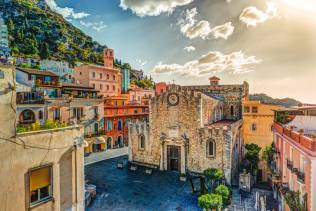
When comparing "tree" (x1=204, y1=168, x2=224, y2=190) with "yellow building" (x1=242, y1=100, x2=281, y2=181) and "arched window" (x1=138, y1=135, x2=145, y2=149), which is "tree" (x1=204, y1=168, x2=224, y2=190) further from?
"yellow building" (x1=242, y1=100, x2=281, y2=181)

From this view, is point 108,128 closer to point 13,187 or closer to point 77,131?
point 77,131

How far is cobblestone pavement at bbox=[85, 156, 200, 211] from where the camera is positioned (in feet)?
48.2

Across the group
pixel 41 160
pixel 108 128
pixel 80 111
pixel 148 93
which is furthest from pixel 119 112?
pixel 41 160

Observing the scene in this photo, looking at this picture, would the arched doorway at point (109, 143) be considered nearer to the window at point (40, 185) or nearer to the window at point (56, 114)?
the window at point (56, 114)

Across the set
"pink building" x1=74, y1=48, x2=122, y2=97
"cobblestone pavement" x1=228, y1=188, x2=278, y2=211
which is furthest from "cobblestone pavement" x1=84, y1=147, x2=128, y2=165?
"pink building" x1=74, y1=48, x2=122, y2=97

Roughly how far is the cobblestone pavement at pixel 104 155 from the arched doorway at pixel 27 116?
8.02 metres

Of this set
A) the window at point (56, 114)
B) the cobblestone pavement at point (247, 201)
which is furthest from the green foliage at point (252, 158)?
the window at point (56, 114)

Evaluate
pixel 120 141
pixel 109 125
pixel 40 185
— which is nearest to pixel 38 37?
pixel 109 125

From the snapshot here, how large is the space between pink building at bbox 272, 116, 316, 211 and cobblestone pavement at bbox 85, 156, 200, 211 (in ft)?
20.7

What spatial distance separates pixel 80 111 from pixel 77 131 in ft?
72.1

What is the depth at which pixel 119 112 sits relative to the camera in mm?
34656

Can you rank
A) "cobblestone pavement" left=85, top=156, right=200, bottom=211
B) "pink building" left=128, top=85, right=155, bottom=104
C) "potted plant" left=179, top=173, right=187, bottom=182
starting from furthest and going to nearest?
1. "pink building" left=128, top=85, right=155, bottom=104
2. "potted plant" left=179, top=173, right=187, bottom=182
3. "cobblestone pavement" left=85, top=156, right=200, bottom=211

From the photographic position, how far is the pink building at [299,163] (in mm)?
9305

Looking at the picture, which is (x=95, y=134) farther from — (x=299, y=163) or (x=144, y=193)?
(x=299, y=163)
